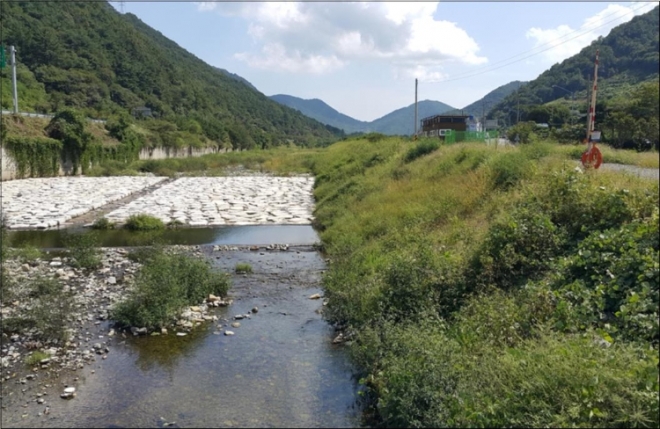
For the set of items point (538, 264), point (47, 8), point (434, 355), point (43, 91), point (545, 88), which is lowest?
point (434, 355)

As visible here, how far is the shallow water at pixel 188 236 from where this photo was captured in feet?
48.0

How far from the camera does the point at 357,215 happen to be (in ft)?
49.4

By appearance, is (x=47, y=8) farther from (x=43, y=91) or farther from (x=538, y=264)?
(x=538, y=264)

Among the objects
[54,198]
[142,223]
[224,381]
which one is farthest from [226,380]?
[54,198]

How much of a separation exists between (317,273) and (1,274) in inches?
237

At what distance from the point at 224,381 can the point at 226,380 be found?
3 centimetres

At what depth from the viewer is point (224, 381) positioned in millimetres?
6273

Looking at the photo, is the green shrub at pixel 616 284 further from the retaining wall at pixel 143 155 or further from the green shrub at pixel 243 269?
the retaining wall at pixel 143 155

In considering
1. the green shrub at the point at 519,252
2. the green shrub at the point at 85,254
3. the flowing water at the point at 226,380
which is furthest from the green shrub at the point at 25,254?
the green shrub at the point at 519,252

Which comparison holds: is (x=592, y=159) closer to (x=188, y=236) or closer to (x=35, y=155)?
(x=188, y=236)

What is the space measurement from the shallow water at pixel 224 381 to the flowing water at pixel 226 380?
1 cm

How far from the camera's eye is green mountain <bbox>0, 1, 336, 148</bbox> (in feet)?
186

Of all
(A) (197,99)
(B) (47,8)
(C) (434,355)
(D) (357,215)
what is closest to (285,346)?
(C) (434,355)

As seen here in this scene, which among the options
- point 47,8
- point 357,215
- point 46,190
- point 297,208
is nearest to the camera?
point 357,215
